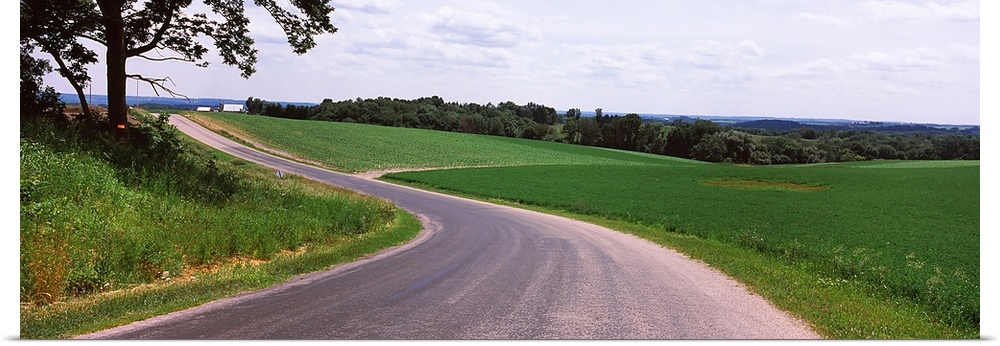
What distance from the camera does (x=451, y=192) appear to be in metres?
49.2

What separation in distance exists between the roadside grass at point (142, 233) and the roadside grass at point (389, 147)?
151ft

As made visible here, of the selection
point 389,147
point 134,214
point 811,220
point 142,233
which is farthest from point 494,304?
point 389,147

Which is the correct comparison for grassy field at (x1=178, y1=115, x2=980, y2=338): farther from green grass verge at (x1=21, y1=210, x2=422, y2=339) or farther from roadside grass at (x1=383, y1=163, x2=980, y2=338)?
green grass verge at (x1=21, y1=210, x2=422, y2=339)

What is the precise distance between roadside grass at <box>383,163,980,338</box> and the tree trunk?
16.2 m

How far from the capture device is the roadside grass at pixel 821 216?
12.0m

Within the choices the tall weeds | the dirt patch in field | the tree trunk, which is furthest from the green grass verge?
the dirt patch in field

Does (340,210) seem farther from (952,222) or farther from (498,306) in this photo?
(952,222)

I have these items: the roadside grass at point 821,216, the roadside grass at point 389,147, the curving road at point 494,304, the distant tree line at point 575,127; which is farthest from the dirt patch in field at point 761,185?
the curving road at point 494,304

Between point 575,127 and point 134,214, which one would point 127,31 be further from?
point 575,127

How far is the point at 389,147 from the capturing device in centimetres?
8469

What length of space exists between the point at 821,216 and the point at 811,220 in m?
1.77

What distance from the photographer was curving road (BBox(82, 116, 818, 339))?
7.74 metres

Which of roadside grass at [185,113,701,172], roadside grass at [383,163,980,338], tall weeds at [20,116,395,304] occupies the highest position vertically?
roadside grass at [185,113,701,172]

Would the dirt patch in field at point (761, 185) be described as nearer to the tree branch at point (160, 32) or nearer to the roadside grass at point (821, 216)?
the roadside grass at point (821, 216)
